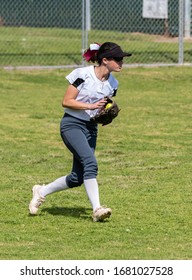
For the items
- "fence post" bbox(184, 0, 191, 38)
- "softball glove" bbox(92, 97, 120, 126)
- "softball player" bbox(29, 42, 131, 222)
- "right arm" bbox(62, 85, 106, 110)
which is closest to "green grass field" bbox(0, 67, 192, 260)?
"softball player" bbox(29, 42, 131, 222)

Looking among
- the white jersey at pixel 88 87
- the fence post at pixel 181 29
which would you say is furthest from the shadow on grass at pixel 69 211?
the fence post at pixel 181 29

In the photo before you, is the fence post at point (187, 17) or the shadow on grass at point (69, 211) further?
the fence post at point (187, 17)

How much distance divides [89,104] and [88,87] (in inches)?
7.6

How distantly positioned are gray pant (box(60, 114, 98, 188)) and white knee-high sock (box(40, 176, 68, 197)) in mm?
53

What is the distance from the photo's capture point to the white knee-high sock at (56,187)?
9320 millimetres

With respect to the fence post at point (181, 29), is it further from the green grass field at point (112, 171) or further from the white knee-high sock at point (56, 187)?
the white knee-high sock at point (56, 187)

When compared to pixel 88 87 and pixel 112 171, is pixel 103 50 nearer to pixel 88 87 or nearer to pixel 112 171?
pixel 88 87

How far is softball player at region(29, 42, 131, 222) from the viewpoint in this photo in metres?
8.96

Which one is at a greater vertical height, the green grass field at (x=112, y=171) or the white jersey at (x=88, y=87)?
the white jersey at (x=88, y=87)

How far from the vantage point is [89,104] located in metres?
8.91

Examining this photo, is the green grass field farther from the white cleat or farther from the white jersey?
the white jersey

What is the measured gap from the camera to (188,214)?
9.44 metres

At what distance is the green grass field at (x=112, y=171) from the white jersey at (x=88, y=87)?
1.00m

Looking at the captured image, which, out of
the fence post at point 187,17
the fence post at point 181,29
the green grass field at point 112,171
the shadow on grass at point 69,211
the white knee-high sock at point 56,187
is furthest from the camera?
the fence post at point 187,17
